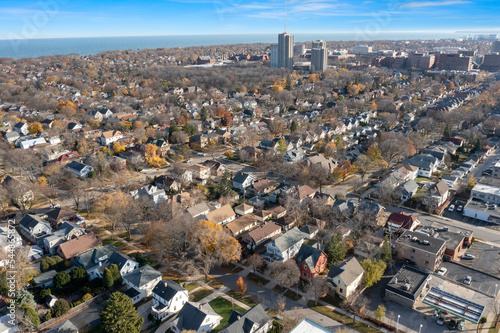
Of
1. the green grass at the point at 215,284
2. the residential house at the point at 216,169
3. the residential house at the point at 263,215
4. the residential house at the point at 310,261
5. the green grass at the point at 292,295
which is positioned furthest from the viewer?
the residential house at the point at 216,169

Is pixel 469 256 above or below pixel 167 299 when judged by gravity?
below

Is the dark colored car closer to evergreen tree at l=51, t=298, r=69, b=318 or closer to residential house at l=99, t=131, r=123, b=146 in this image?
evergreen tree at l=51, t=298, r=69, b=318

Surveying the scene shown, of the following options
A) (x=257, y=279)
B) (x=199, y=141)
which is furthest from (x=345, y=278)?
(x=199, y=141)

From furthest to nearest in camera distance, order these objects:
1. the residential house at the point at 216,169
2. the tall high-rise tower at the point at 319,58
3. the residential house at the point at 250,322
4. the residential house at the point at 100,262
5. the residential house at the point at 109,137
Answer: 1. the tall high-rise tower at the point at 319,58
2. the residential house at the point at 109,137
3. the residential house at the point at 216,169
4. the residential house at the point at 100,262
5. the residential house at the point at 250,322

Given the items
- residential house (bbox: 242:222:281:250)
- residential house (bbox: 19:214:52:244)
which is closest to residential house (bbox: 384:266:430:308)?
residential house (bbox: 242:222:281:250)

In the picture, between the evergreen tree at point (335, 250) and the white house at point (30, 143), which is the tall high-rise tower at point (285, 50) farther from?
the evergreen tree at point (335, 250)

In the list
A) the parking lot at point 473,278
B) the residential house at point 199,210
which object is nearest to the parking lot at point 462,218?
the parking lot at point 473,278

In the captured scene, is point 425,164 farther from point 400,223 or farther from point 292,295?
point 292,295
